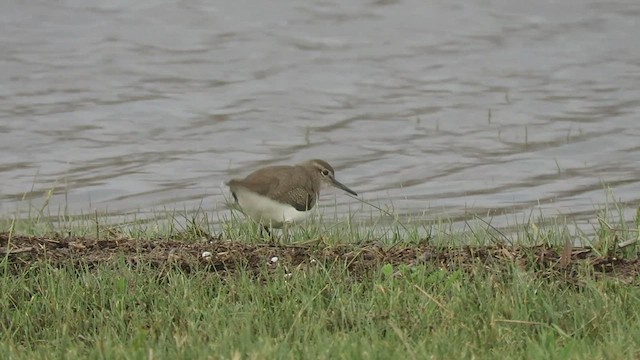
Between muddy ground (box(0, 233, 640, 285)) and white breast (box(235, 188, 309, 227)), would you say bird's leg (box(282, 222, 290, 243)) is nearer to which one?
white breast (box(235, 188, 309, 227))

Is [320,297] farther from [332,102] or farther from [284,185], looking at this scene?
[332,102]

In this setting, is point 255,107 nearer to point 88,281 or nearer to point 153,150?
point 153,150

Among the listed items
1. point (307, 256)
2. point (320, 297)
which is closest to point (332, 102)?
point (307, 256)

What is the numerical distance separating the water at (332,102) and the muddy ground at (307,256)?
3686 millimetres

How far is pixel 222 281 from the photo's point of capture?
22.3ft

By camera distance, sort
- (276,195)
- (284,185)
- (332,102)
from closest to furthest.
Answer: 1. (276,195)
2. (284,185)
3. (332,102)

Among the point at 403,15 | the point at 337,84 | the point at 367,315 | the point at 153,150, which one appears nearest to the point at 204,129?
the point at 153,150

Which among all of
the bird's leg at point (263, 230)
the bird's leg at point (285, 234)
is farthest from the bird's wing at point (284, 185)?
the bird's leg at point (285, 234)

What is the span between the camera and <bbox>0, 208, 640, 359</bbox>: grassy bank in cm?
556

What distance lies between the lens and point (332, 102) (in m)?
15.8

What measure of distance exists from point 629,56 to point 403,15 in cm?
334

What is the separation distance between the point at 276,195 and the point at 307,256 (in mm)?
1987

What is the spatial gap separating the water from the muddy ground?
369 centimetres

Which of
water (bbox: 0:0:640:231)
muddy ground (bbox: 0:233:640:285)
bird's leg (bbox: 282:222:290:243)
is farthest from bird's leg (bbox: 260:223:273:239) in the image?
water (bbox: 0:0:640:231)
